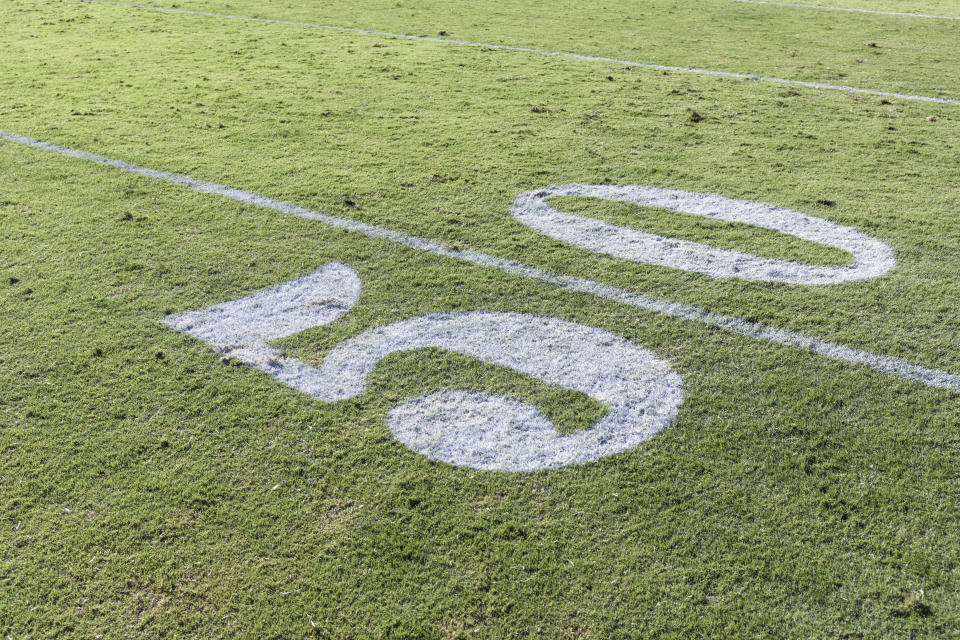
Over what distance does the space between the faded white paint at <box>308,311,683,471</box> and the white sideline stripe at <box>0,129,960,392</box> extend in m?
0.36

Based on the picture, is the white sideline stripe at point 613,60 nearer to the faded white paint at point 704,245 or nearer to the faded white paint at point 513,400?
the faded white paint at point 704,245

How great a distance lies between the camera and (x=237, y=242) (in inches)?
162

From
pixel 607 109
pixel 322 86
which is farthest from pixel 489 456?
pixel 322 86

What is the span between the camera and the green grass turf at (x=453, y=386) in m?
2.15

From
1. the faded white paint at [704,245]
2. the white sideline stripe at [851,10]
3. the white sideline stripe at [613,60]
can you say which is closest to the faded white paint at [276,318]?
the faded white paint at [704,245]

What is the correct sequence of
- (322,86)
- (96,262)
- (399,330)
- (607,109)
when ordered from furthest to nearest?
(322,86) → (607,109) → (96,262) → (399,330)

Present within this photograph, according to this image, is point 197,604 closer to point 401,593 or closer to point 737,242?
point 401,593

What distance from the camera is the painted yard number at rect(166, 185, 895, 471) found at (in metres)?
2.72

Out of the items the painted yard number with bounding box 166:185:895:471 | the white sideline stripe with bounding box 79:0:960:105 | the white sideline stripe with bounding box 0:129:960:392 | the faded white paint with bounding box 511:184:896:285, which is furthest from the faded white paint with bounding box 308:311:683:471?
the white sideline stripe with bounding box 79:0:960:105

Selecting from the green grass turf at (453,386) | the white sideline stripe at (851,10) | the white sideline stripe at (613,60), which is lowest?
the green grass turf at (453,386)

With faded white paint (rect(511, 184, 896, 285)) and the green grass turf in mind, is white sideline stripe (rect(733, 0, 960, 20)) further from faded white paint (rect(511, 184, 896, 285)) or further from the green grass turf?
faded white paint (rect(511, 184, 896, 285))

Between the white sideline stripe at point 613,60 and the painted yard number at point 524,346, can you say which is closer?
the painted yard number at point 524,346

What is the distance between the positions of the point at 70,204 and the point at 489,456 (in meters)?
3.29

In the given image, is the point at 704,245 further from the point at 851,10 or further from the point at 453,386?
the point at 851,10
